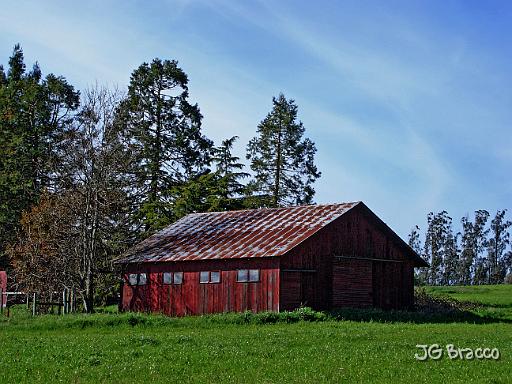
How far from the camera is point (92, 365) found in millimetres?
18422

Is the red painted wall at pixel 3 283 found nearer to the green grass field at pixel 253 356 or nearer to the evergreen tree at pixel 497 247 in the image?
the green grass field at pixel 253 356

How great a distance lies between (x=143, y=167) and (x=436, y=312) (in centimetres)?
3227

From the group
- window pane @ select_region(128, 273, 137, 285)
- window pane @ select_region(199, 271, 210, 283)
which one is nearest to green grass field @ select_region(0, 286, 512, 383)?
window pane @ select_region(199, 271, 210, 283)

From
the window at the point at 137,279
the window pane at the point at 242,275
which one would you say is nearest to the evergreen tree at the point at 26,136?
the window at the point at 137,279

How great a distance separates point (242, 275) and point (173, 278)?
17.6 feet

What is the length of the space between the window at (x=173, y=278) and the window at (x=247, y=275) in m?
4.41

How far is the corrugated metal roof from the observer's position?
40.1 m

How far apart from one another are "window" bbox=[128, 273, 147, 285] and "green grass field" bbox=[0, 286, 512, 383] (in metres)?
12.8

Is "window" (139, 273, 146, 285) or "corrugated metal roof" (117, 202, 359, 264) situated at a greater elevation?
"corrugated metal roof" (117, 202, 359, 264)

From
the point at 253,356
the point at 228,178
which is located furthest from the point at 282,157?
the point at 253,356

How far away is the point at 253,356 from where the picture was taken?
786 inches

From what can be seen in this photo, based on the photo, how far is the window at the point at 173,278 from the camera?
141 ft

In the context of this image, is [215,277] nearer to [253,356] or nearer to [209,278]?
[209,278]

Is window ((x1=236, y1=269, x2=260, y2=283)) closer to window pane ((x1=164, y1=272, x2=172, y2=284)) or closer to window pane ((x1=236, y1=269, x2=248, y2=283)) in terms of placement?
window pane ((x1=236, y1=269, x2=248, y2=283))
